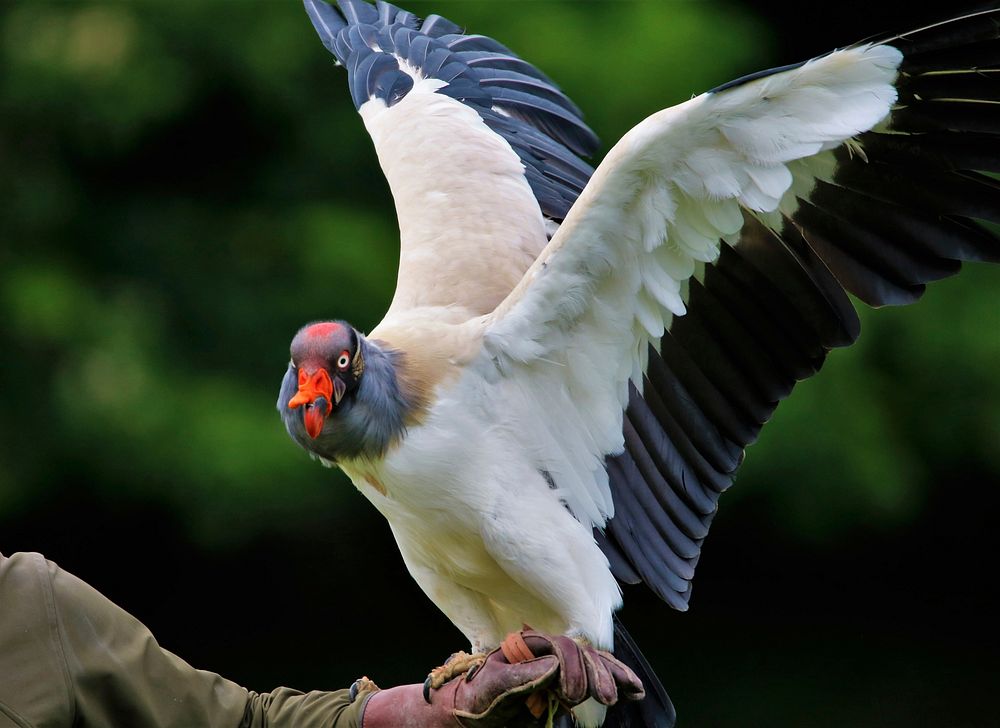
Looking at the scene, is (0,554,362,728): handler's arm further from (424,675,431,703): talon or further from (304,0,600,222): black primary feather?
(304,0,600,222): black primary feather

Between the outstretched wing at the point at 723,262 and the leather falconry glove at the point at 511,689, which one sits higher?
the outstretched wing at the point at 723,262

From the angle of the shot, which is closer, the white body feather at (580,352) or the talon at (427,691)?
the white body feather at (580,352)

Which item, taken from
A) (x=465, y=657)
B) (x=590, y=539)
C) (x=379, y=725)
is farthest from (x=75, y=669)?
(x=590, y=539)

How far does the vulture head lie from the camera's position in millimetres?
2525

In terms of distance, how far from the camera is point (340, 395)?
101 inches

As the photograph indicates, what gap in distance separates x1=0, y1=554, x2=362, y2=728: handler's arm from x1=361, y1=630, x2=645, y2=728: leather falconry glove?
208 mm

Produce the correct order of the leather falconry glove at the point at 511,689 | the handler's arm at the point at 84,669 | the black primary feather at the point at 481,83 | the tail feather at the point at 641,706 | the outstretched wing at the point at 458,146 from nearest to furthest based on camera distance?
the handler's arm at the point at 84,669, the leather falconry glove at the point at 511,689, the tail feather at the point at 641,706, the outstretched wing at the point at 458,146, the black primary feather at the point at 481,83

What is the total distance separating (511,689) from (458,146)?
1656 millimetres

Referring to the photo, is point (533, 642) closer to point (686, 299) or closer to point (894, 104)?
point (686, 299)

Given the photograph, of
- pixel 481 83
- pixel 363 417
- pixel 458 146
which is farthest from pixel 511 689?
pixel 481 83

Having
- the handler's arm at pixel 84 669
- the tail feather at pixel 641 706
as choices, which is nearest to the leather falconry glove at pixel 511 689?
the handler's arm at pixel 84 669

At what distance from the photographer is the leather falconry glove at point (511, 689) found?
95.1 inches

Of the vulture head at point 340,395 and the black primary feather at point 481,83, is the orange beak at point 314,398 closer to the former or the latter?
the vulture head at point 340,395

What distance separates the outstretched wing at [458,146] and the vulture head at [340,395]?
0.41 meters
